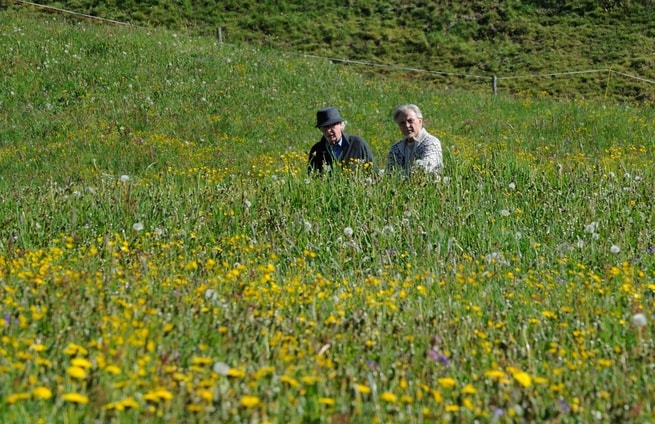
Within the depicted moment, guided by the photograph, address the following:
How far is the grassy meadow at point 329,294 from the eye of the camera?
9.78 ft

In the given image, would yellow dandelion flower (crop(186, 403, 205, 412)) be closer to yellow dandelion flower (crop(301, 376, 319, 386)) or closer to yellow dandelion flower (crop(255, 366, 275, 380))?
yellow dandelion flower (crop(255, 366, 275, 380))

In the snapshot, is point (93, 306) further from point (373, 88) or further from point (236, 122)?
point (373, 88)

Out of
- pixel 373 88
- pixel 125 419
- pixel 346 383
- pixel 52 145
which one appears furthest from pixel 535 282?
pixel 373 88

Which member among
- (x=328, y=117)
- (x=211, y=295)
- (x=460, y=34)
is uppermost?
(x=211, y=295)

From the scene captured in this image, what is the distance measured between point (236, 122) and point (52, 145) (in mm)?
3426

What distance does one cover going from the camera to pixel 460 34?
98.3 ft

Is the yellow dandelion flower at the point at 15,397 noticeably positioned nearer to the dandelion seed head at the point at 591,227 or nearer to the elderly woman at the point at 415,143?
the dandelion seed head at the point at 591,227

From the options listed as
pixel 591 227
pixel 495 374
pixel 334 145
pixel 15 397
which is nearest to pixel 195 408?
pixel 15 397

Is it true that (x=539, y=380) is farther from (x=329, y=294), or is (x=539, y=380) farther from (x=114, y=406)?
(x=329, y=294)

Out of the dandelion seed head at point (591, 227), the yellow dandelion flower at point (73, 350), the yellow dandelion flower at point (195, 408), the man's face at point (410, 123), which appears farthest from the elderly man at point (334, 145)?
the yellow dandelion flower at point (195, 408)

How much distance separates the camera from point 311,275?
516 centimetres

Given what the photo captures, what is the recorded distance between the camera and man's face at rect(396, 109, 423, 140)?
345 inches

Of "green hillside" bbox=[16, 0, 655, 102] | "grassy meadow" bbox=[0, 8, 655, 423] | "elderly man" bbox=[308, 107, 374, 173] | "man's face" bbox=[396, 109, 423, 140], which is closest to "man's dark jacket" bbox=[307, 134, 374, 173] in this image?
"elderly man" bbox=[308, 107, 374, 173]

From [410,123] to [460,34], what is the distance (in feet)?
73.2
